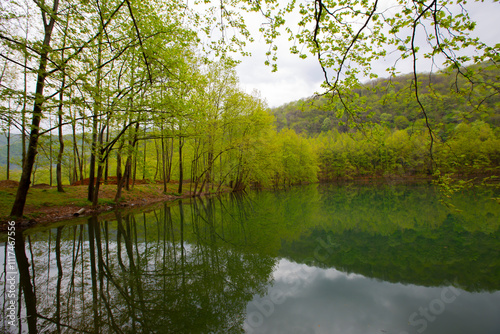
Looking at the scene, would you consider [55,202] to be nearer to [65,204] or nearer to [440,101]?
[65,204]

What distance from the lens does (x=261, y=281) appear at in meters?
4.40

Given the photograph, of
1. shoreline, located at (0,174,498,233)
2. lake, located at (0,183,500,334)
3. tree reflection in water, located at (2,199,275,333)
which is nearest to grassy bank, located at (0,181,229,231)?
shoreline, located at (0,174,498,233)

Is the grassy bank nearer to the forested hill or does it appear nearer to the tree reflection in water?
the tree reflection in water

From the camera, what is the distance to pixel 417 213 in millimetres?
11250

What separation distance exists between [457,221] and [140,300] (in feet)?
37.9

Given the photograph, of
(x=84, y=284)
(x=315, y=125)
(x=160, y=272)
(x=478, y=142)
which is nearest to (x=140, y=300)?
(x=160, y=272)

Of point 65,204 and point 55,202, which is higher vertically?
point 55,202

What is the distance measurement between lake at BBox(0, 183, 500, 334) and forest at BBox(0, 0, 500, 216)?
1.81 meters

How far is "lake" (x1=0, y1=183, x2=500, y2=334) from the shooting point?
3.12 meters

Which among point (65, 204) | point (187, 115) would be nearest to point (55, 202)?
point (65, 204)

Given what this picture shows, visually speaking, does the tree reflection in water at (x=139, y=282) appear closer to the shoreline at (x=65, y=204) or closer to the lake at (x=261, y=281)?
the lake at (x=261, y=281)

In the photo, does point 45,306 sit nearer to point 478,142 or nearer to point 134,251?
point 134,251

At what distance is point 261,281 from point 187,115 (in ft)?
28.0

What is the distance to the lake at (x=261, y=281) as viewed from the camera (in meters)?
3.12
